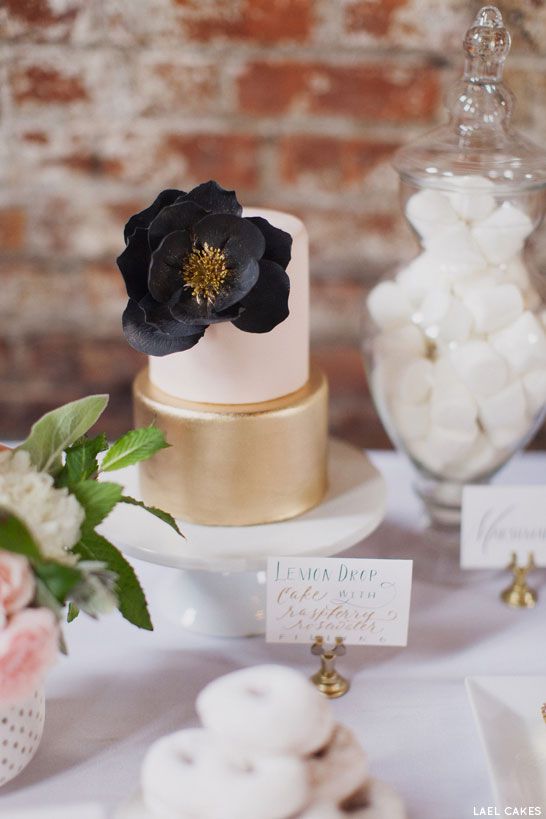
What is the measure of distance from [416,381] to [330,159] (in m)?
0.37

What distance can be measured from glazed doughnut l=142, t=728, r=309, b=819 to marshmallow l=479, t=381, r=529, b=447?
35 cm

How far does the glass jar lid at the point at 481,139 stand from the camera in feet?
2.26

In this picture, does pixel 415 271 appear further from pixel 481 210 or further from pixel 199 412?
pixel 199 412

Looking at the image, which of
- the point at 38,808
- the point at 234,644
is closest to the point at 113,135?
A: the point at 234,644

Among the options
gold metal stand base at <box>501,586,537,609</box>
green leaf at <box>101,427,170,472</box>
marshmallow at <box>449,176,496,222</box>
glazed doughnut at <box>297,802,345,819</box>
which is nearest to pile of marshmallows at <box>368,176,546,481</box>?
marshmallow at <box>449,176,496,222</box>

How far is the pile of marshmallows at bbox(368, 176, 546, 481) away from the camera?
69 cm

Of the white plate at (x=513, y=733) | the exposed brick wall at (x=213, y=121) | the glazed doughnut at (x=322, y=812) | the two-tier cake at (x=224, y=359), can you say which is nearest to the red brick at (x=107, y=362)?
the exposed brick wall at (x=213, y=121)

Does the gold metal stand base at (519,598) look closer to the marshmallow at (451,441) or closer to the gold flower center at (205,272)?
the marshmallow at (451,441)

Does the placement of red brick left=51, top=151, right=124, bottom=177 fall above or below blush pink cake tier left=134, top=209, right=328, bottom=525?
above

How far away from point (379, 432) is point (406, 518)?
287 mm

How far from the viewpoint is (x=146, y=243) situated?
603 millimetres

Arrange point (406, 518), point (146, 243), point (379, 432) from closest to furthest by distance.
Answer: point (146, 243), point (406, 518), point (379, 432)

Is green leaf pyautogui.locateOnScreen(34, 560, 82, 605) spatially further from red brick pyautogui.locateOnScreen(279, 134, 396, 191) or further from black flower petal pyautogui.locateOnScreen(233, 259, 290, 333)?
red brick pyautogui.locateOnScreen(279, 134, 396, 191)

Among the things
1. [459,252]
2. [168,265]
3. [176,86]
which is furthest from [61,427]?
[176,86]
